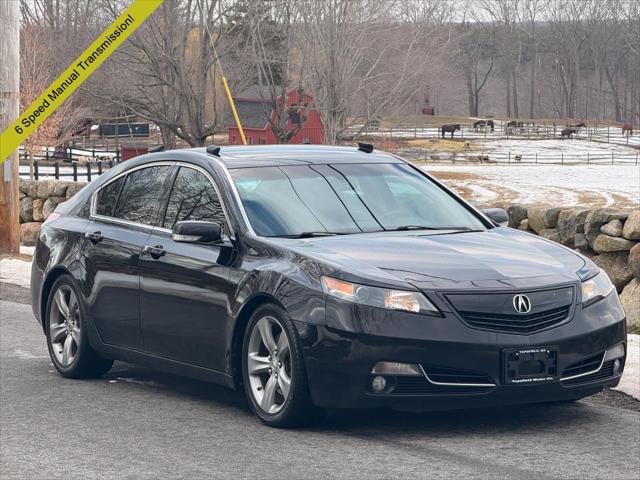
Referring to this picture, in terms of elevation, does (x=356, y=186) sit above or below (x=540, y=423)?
above

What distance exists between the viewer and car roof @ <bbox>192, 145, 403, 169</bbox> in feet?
27.1

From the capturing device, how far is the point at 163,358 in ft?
26.9

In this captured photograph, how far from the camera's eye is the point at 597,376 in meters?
7.10

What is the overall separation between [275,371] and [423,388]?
0.88 m

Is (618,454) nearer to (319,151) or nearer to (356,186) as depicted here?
(356,186)

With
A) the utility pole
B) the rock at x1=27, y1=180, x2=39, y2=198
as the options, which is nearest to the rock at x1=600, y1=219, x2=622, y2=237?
the utility pole

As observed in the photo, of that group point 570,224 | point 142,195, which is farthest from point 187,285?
point 570,224

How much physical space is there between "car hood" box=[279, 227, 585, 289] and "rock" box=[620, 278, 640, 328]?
576 cm

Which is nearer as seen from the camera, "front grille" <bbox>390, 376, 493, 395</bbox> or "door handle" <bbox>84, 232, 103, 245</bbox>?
"front grille" <bbox>390, 376, 493, 395</bbox>

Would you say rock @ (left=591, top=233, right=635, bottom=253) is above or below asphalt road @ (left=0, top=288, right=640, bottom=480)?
above

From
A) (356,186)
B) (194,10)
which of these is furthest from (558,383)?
(194,10)

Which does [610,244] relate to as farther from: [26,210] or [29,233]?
[26,210]

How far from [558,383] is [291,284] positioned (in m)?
1.47

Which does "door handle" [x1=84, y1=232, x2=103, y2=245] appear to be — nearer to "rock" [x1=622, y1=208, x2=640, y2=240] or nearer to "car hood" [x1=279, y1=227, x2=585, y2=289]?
"car hood" [x1=279, y1=227, x2=585, y2=289]
